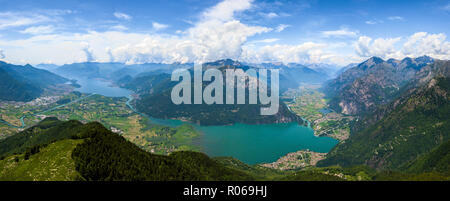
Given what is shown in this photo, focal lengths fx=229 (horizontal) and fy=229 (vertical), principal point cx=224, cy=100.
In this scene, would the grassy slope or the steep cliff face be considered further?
the steep cliff face

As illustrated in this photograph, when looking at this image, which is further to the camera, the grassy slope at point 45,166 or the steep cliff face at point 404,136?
the steep cliff face at point 404,136

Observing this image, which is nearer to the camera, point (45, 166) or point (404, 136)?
point (45, 166)

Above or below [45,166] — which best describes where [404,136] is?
below

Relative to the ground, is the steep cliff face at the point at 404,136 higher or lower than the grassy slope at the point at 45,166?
lower

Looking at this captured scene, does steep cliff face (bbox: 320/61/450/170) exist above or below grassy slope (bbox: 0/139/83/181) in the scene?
below
